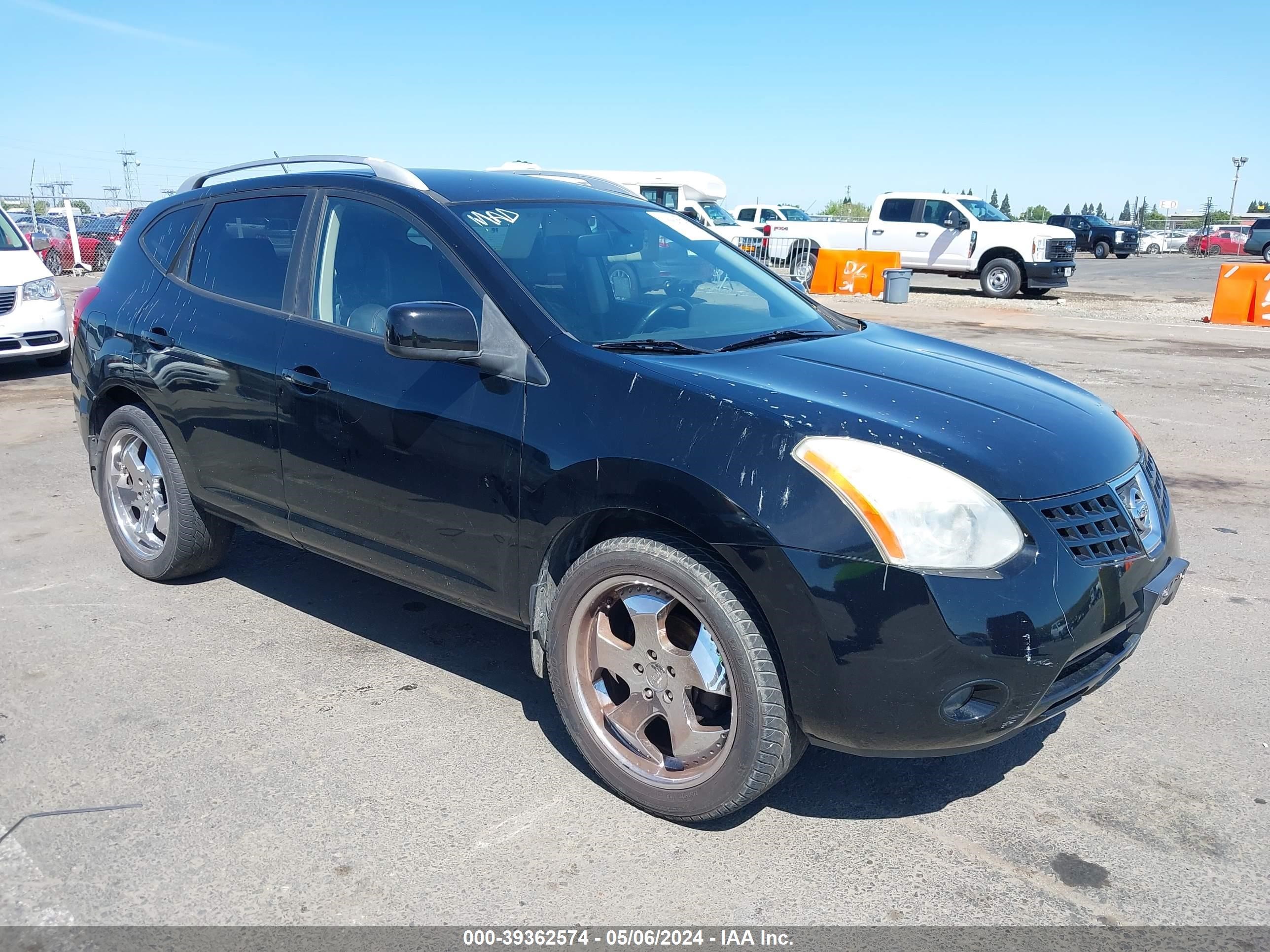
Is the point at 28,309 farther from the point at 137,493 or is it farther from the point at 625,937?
the point at 625,937

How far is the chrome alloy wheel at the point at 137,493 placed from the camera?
4.70 metres

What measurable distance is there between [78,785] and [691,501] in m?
2.08

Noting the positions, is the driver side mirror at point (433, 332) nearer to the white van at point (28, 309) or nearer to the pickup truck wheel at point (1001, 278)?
the white van at point (28, 309)


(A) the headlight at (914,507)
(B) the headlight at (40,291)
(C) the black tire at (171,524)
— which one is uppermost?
(A) the headlight at (914,507)

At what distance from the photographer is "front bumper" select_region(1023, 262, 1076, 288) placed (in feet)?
69.6

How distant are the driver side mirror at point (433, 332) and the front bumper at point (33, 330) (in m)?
8.22

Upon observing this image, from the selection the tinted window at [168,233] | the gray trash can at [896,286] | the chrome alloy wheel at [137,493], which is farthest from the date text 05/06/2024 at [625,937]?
the gray trash can at [896,286]

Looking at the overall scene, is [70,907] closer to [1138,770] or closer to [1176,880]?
[1176,880]

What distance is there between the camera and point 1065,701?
2.75 m

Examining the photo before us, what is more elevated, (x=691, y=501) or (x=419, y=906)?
(x=691, y=501)

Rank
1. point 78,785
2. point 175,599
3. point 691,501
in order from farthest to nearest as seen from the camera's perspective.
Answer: point 175,599
point 78,785
point 691,501

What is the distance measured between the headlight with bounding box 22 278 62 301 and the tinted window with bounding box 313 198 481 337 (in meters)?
7.84

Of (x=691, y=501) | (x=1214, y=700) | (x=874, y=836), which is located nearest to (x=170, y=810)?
(x=691, y=501)

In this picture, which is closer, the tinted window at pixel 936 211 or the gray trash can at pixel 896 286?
the gray trash can at pixel 896 286
